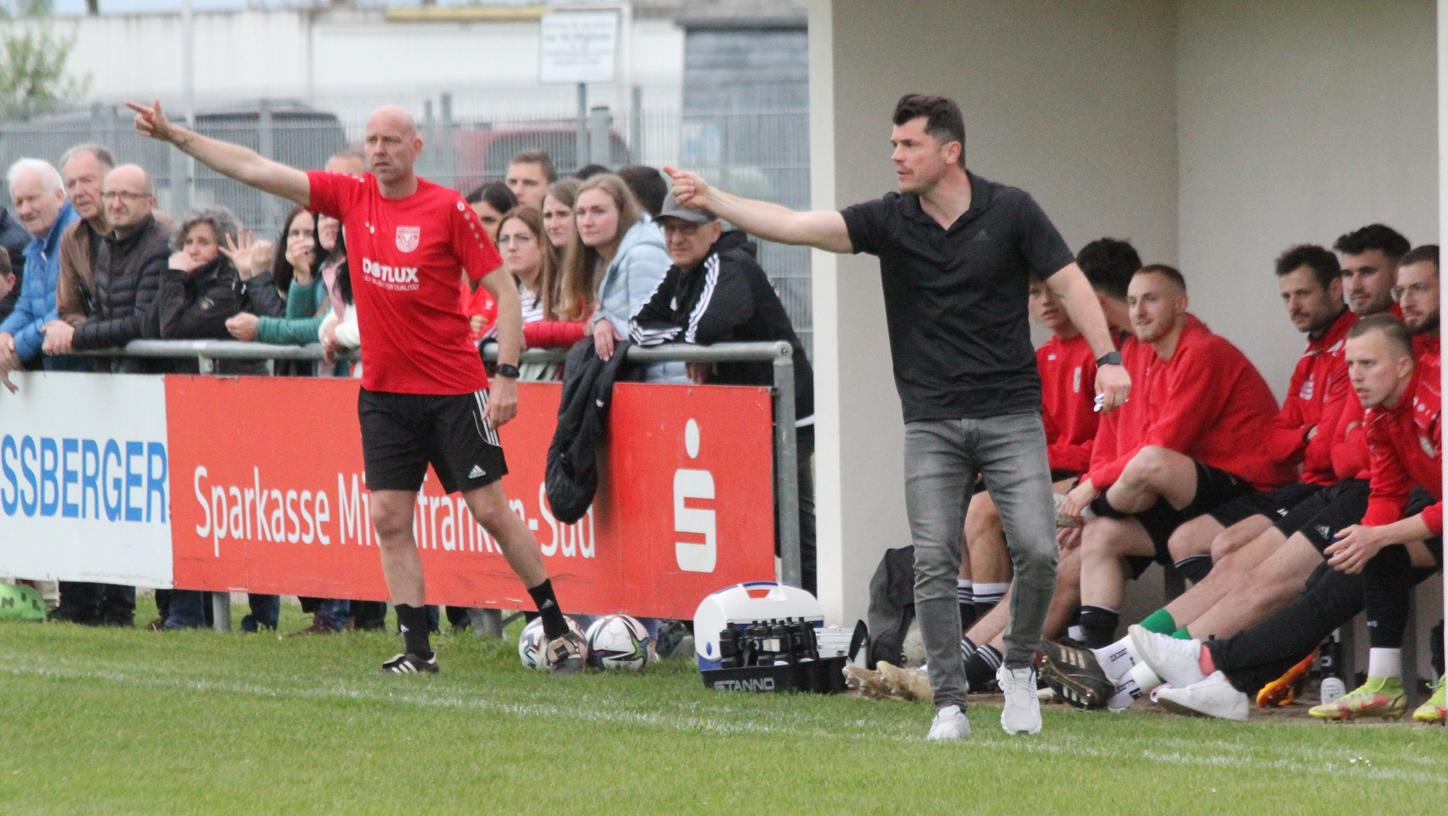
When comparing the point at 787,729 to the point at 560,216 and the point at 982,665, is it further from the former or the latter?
the point at 560,216

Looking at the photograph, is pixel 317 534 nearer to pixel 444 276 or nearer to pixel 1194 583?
pixel 444 276

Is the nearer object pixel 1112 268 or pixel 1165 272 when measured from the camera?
pixel 1165 272

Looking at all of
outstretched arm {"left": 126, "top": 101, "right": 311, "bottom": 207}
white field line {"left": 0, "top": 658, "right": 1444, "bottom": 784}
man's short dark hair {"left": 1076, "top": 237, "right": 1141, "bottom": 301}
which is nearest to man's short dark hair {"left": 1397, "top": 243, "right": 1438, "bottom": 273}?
man's short dark hair {"left": 1076, "top": 237, "right": 1141, "bottom": 301}

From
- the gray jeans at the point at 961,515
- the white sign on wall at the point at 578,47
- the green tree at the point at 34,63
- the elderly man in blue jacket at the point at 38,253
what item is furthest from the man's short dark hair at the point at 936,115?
the green tree at the point at 34,63

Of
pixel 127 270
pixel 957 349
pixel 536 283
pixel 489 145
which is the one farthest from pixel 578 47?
pixel 957 349

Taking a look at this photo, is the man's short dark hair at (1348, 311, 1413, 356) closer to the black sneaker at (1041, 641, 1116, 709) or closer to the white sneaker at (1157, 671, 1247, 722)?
the white sneaker at (1157, 671, 1247, 722)

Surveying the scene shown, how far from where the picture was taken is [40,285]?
38.9ft

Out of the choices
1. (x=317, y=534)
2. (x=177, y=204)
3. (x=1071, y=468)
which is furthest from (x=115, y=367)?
(x=177, y=204)

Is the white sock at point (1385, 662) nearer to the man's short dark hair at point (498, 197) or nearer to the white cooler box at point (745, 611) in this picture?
the white cooler box at point (745, 611)

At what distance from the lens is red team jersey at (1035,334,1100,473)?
9312mm

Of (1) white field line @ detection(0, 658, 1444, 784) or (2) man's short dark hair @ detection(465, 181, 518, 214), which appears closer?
(1) white field line @ detection(0, 658, 1444, 784)

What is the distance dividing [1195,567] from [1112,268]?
1.39 meters

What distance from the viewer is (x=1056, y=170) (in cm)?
1008

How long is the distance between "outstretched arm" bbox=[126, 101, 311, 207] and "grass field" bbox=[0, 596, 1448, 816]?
1843 mm
